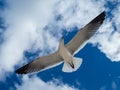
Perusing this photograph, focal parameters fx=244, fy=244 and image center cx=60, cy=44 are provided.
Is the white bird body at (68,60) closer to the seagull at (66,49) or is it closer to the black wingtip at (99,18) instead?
the seagull at (66,49)

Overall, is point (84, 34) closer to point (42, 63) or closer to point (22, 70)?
point (42, 63)

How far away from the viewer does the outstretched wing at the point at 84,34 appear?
6609mm

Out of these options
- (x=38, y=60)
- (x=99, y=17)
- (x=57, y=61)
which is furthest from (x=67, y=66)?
(x=99, y=17)

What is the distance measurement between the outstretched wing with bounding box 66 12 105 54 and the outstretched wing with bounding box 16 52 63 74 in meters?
0.43

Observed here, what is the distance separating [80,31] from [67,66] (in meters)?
1.31

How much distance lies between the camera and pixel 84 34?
21.9ft

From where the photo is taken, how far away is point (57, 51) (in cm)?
664

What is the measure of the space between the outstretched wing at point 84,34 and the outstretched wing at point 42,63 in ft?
1.41

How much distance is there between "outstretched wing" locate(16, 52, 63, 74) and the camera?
6.58 metres

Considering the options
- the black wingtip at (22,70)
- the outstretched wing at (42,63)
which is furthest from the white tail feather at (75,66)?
the black wingtip at (22,70)

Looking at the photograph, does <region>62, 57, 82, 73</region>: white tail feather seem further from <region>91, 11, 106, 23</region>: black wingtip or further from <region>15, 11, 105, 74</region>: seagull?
<region>91, 11, 106, 23</region>: black wingtip

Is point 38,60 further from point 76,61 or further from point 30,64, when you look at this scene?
point 76,61

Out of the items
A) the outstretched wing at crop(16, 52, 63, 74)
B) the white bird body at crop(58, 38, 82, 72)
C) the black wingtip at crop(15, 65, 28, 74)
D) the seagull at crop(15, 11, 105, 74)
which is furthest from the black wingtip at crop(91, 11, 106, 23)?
the black wingtip at crop(15, 65, 28, 74)

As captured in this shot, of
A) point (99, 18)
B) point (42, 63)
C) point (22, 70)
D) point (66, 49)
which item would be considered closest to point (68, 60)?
point (66, 49)
